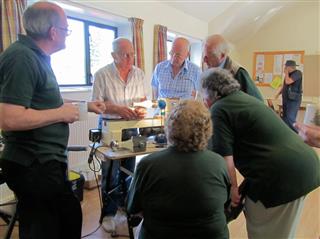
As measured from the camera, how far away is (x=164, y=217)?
122 cm

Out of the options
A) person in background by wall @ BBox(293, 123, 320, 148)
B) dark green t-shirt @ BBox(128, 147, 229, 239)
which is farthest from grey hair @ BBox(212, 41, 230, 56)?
dark green t-shirt @ BBox(128, 147, 229, 239)

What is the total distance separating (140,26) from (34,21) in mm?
2877

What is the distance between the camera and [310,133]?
5.32ft

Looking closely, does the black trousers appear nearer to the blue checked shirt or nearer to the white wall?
the blue checked shirt

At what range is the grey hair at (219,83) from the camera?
5.32 feet

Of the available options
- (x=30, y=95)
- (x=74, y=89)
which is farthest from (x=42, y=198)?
(x=74, y=89)

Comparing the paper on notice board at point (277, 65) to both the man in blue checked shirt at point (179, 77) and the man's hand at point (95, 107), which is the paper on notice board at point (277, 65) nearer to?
the man in blue checked shirt at point (179, 77)

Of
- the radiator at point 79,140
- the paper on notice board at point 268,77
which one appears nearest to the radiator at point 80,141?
the radiator at point 79,140

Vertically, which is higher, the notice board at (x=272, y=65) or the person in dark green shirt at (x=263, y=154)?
the notice board at (x=272, y=65)

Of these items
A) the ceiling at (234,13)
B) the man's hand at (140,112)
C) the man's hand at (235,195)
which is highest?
the ceiling at (234,13)

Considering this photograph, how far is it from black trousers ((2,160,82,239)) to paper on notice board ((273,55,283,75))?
6.84m

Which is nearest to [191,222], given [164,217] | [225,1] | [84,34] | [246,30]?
[164,217]

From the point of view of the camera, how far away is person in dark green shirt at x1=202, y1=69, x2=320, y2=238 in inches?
59.3

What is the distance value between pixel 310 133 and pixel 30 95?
1.45 metres
